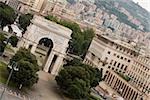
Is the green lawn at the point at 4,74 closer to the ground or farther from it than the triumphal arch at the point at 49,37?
closer to the ground

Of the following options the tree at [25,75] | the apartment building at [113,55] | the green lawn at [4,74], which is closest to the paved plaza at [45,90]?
the tree at [25,75]

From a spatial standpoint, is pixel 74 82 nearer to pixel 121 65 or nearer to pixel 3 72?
pixel 3 72

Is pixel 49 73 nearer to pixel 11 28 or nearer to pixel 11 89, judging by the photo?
pixel 11 89

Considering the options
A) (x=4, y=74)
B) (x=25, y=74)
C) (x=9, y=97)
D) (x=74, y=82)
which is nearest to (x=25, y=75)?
(x=25, y=74)

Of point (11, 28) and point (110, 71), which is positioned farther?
point (11, 28)

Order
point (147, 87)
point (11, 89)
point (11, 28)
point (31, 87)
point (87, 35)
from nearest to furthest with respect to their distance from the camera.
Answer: point (11, 89), point (31, 87), point (147, 87), point (11, 28), point (87, 35)

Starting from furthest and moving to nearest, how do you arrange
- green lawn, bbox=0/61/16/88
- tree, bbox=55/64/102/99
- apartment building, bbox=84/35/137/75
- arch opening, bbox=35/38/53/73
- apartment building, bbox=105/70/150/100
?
apartment building, bbox=84/35/137/75, apartment building, bbox=105/70/150/100, arch opening, bbox=35/38/53/73, tree, bbox=55/64/102/99, green lawn, bbox=0/61/16/88

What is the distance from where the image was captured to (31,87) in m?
90.3

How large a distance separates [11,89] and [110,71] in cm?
6113

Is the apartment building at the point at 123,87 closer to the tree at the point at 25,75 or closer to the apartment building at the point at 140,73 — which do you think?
the apartment building at the point at 140,73

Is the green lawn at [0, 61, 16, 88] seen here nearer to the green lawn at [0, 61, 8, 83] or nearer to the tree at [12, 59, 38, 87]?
the green lawn at [0, 61, 8, 83]

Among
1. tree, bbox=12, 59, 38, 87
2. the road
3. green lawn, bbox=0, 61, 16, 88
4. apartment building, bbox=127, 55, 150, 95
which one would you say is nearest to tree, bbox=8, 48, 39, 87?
tree, bbox=12, 59, 38, 87

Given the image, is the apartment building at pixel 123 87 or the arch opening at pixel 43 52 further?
the apartment building at pixel 123 87

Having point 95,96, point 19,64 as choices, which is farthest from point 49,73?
point 19,64
